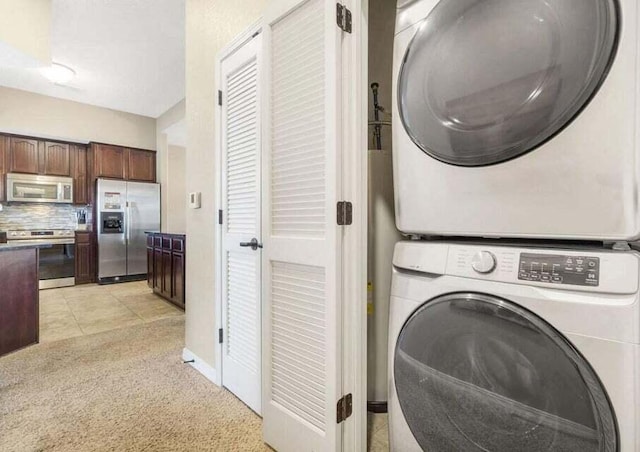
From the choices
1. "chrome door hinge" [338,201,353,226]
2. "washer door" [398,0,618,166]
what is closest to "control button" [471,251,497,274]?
"washer door" [398,0,618,166]

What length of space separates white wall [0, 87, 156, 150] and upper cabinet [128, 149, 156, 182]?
→ 0.55 feet

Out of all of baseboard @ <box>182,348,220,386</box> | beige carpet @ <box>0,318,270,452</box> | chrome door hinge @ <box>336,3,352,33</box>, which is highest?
chrome door hinge @ <box>336,3,352,33</box>

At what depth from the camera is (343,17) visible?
1250 mm

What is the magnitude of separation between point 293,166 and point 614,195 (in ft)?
3.55

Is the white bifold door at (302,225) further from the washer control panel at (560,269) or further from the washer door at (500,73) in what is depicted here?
the washer control panel at (560,269)

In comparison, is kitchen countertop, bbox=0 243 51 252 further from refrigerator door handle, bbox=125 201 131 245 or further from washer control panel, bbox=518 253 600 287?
refrigerator door handle, bbox=125 201 131 245

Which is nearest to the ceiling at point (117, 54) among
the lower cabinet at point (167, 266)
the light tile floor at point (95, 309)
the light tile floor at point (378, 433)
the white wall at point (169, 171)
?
the white wall at point (169, 171)

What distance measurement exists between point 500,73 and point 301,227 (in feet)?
2.91

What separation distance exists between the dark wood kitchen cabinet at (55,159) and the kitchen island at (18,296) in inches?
138

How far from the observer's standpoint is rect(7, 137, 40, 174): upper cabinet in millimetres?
4848

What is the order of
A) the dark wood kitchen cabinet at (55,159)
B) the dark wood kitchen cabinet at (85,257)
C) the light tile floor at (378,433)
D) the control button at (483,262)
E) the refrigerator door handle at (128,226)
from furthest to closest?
1. the refrigerator door handle at (128,226)
2. the dark wood kitchen cabinet at (85,257)
3. the dark wood kitchen cabinet at (55,159)
4. the light tile floor at (378,433)
5. the control button at (483,262)

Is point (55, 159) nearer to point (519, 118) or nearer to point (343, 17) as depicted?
point (343, 17)

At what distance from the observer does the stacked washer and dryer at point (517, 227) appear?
0.75 metres

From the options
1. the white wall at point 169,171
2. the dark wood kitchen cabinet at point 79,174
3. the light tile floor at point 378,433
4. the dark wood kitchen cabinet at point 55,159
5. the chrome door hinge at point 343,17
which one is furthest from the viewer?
the white wall at point 169,171
